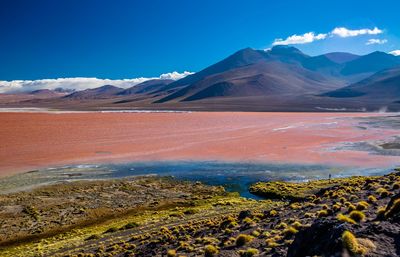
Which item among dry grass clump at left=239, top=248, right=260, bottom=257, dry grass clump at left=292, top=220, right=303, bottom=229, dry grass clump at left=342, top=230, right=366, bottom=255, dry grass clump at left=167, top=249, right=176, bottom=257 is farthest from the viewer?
dry grass clump at left=167, top=249, right=176, bottom=257

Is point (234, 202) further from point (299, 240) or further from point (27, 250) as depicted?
point (299, 240)

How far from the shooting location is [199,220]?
29.7m

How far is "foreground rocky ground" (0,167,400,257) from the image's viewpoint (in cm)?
1146

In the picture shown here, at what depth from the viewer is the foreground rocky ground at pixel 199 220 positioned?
11.5 meters

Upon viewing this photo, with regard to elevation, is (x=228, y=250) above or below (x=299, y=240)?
below

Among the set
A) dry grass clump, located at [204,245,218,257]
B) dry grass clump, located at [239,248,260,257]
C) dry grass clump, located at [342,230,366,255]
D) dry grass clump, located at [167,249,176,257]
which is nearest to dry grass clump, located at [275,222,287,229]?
dry grass clump, located at [239,248,260,257]

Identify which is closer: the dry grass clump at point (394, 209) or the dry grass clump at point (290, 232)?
the dry grass clump at point (394, 209)

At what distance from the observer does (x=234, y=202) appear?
3816cm

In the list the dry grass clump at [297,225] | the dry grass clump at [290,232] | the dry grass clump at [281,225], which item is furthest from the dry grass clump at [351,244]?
the dry grass clump at [281,225]

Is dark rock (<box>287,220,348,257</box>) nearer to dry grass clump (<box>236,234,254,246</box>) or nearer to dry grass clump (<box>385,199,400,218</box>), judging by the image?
dry grass clump (<box>385,199,400,218</box>)

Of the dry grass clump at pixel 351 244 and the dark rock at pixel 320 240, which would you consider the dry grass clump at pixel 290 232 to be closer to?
the dark rock at pixel 320 240

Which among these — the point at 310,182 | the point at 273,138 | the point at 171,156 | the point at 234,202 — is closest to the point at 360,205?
the point at 234,202

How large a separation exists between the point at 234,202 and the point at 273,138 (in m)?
50.8

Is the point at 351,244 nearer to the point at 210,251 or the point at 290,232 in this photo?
the point at 290,232
